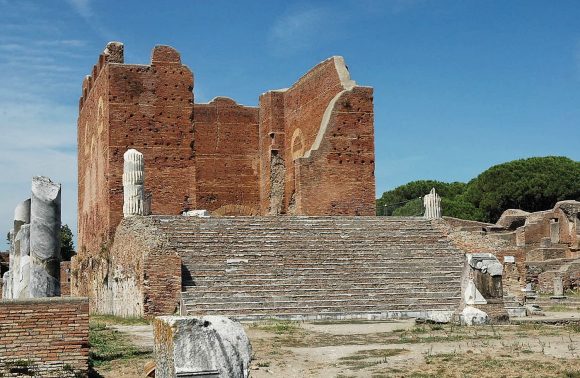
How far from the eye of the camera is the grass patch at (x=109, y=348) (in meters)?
9.52

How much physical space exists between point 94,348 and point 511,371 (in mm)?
5384

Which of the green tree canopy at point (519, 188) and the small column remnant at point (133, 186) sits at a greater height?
the green tree canopy at point (519, 188)

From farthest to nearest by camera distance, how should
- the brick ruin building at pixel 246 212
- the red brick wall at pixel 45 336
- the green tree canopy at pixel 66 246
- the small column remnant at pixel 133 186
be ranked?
1. the green tree canopy at pixel 66 246
2. the small column remnant at pixel 133 186
3. the brick ruin building at pixel 246 212
4. the red brick wall at pixel 45 336

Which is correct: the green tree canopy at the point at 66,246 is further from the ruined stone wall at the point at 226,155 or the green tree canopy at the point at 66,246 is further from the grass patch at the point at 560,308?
the grass patch at the point at 560,308

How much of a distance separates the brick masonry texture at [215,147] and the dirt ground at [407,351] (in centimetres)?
1011

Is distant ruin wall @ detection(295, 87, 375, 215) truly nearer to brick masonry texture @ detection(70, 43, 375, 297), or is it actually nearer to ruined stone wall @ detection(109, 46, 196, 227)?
brick masonry texture @ detection(70, 43, 375, 297)

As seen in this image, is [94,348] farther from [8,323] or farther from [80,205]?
[80,205]

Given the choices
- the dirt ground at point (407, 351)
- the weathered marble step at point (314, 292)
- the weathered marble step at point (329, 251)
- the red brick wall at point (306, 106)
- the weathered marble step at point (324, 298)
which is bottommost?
the dirt ground at point (407, 351)

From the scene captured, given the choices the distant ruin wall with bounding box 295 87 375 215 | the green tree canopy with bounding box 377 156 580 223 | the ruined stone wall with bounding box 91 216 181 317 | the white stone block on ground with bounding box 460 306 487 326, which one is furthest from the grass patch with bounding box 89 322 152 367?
the green tree canopy with bounding box 377 156 580 223

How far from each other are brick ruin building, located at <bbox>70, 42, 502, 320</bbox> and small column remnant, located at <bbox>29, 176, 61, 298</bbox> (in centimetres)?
471

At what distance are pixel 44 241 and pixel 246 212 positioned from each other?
725 inches

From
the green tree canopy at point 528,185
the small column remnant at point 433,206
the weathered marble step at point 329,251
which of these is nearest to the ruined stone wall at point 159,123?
the small column remnant at point 433,206

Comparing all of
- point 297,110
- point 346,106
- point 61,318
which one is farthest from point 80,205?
point 61,318

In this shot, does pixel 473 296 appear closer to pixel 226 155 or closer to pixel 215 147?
pixel 226 155
